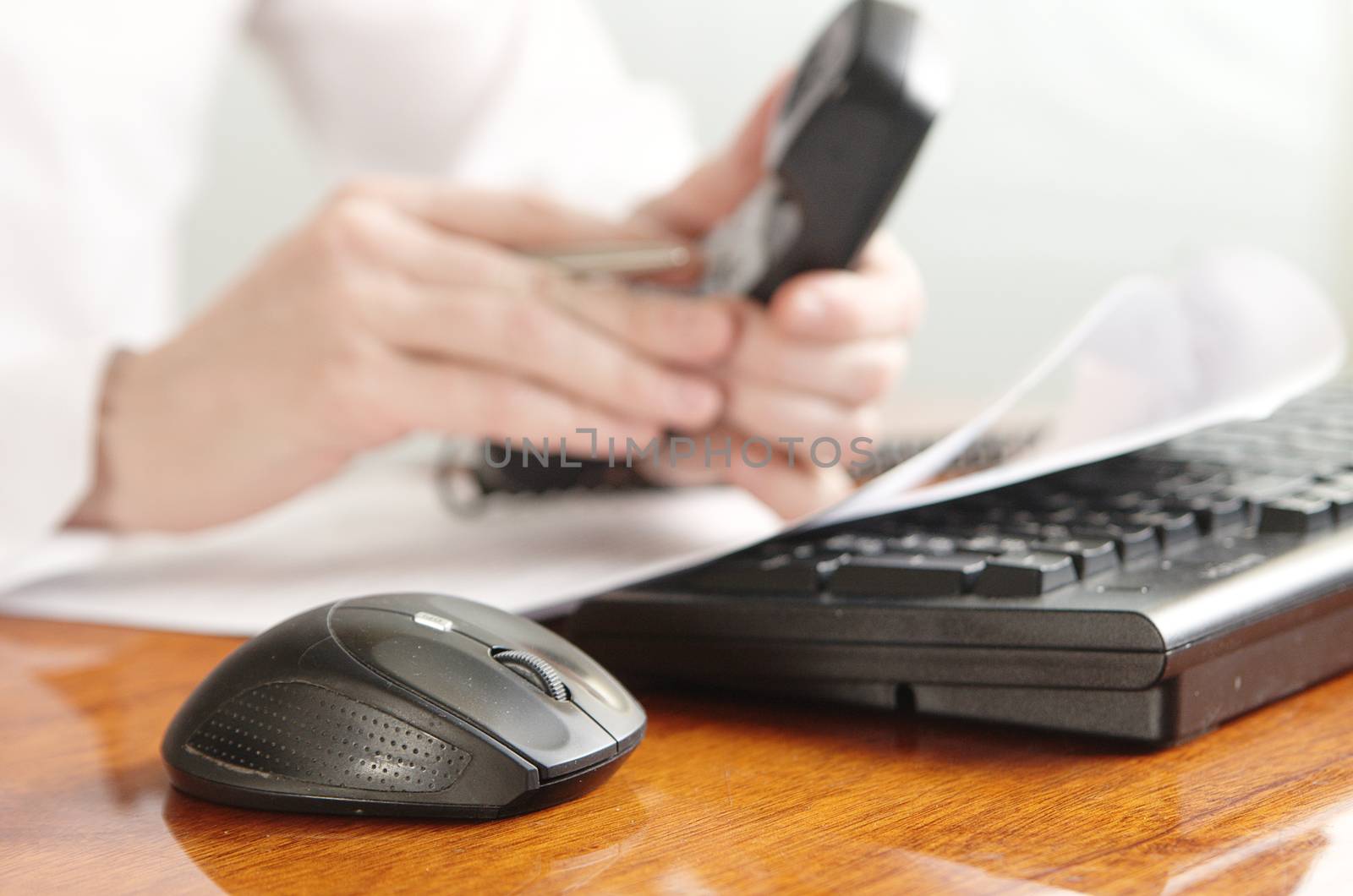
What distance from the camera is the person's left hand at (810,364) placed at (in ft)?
1.74

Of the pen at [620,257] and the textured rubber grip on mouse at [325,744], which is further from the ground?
the pen at [620,257]

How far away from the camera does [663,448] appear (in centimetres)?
61

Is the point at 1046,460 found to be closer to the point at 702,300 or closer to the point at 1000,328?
the point at 702,300

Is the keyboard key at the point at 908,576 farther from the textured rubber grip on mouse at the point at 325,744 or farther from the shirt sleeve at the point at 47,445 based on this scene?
the shirt sleeve at the point at 47,445

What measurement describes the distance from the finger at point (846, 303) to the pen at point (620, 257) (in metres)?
0.05

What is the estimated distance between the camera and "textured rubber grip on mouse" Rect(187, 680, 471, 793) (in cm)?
25

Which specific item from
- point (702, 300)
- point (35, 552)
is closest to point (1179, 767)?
point (702, 300)

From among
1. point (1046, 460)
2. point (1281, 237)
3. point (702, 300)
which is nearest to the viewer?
point (1046, 460)

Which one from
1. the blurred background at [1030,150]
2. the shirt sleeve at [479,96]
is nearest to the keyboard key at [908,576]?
the shirt sleeve at [479,96]

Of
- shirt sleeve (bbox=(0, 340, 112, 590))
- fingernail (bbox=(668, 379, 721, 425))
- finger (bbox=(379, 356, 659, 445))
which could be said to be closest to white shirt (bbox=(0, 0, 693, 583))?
shirt sleeve (bbox=(0, 340, 112, 590))

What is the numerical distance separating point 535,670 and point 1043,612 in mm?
119

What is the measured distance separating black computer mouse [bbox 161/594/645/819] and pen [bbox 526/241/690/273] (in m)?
0.28

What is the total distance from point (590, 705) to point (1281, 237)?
1.76 meters

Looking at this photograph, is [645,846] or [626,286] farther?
[626,286]
